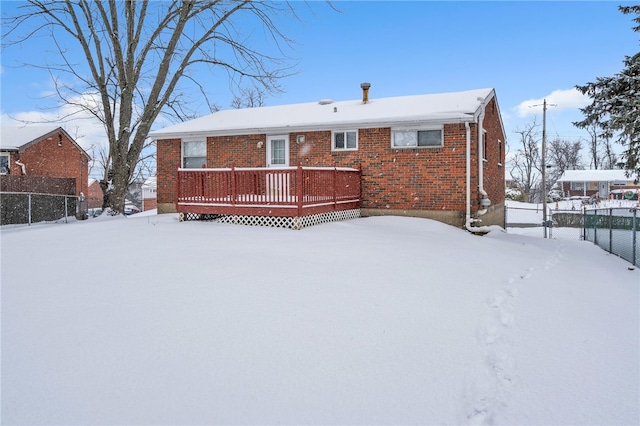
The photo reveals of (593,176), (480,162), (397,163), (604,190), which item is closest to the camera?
(480,162)

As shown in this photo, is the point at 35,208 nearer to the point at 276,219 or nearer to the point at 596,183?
the point at 276,219

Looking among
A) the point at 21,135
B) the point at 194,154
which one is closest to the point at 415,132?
the point at 194,154

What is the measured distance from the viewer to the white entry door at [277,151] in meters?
14.3

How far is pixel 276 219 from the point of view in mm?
10422

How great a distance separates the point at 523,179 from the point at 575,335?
52.3 meters

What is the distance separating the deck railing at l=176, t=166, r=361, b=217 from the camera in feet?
33.3

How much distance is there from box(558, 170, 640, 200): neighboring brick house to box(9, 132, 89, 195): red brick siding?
53.7 metres

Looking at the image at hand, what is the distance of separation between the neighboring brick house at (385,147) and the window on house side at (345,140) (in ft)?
0.10

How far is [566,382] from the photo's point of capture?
11.4 ft

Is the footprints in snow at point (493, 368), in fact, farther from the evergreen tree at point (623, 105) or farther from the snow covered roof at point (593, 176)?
the snow covered roof at point (593, 176)

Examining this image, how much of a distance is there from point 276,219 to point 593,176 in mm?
56463

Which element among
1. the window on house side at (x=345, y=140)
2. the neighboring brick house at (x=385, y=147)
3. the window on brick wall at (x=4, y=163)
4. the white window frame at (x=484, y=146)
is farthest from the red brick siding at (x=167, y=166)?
the window on brick wall at (x=4, y=163)

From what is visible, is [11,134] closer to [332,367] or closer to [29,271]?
[29,271]

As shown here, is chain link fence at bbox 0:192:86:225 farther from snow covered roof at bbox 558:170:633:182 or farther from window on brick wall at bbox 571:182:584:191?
window on brick wall at bbox 571:182:584:191
